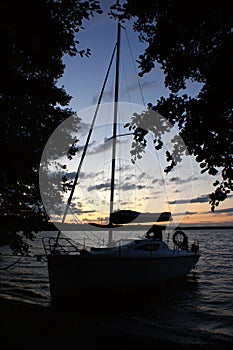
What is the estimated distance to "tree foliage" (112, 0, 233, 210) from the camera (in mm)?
4980

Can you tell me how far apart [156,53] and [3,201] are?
1059 cm

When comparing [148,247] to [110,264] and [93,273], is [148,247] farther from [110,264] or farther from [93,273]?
[93,273]

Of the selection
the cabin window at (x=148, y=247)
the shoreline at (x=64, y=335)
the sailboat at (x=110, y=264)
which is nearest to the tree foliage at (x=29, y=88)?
the sailboat at (x=110, y=264)

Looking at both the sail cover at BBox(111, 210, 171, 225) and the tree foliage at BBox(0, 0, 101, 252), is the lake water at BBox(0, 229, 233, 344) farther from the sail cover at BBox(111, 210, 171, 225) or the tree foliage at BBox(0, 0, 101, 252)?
the sail cover at BBox(111, 210, 171, 225)

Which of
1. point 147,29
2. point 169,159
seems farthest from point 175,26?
point 169,159

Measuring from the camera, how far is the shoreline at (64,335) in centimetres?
782

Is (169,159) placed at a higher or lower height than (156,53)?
lower

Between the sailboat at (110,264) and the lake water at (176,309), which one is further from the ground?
the sailboat at (110,264)

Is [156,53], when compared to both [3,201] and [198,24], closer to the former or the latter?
[198,24]

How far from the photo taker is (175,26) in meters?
5.33

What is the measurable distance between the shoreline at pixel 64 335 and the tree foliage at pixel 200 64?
17.4ft

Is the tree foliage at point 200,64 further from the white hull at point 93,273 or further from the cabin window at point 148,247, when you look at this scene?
the cabin window at point 148,247

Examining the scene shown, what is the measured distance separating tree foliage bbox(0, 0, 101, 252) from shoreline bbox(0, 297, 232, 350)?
4714 millimetres

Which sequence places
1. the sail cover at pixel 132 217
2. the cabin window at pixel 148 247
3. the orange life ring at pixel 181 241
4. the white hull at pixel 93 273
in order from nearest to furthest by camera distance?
the white hull at pixel 93 273 → the sail cover at pixel 132 217 → the cabin window at pixel 148 247 → the orange life ring at pixel 181 241
